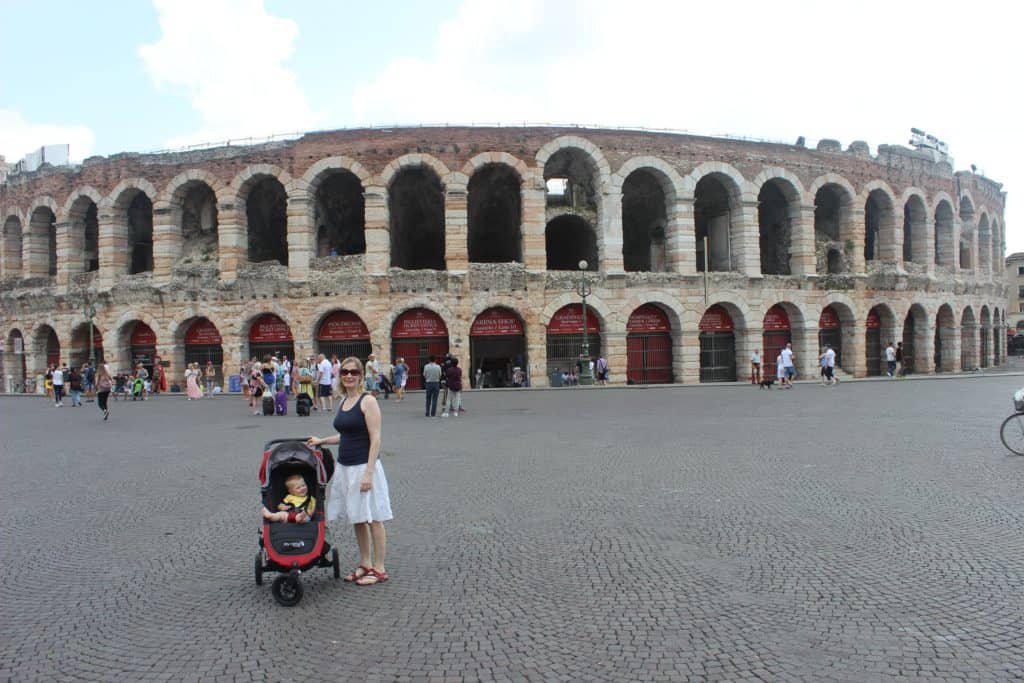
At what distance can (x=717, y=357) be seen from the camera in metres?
28.3

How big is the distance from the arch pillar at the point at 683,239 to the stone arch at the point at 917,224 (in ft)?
40.9

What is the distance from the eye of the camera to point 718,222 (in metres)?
29.7

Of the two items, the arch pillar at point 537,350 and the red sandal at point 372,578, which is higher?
the arch pillar at point 537,350

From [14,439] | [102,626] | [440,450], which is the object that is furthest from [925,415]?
[14,439]

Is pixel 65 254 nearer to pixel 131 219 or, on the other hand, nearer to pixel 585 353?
pixel 131 219

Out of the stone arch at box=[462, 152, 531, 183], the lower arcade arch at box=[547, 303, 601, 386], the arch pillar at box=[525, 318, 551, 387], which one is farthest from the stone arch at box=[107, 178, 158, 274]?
the lower arcade arch at box=[547, 303, 601, 386]

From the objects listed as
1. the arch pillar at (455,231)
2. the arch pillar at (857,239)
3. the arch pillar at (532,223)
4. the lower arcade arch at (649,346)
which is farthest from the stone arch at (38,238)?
the arch pillar at (857,239)

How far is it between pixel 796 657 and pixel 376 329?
23092 millimetres

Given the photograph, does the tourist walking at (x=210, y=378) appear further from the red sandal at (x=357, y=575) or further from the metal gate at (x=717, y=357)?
the red sandal at (x=357, y=575)

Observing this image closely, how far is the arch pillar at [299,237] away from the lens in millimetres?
25719

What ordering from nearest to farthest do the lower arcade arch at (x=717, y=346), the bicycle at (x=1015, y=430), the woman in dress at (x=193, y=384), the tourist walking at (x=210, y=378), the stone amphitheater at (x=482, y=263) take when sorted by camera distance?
1. the bicycle at (x=1015, y=430)
2. the woman in dress at (x=193, y=384)
3. the tourist walking at (x=210, y=378)
4. the stone amphitheater at (x=482, y=263)
5. the lower arcade arch at (x=717, y=346)

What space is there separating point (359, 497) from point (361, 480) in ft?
0.42

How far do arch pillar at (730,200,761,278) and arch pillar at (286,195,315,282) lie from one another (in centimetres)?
1912

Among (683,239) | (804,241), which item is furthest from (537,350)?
(804,241)
